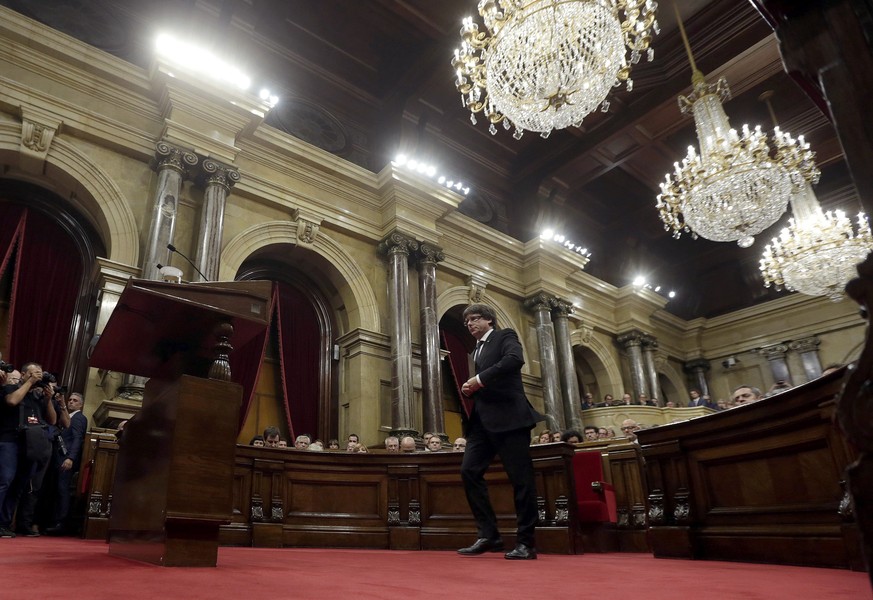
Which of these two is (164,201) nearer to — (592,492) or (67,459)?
(67,459)

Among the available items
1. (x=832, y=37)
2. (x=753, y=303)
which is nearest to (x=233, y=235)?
(x=832, y=37)

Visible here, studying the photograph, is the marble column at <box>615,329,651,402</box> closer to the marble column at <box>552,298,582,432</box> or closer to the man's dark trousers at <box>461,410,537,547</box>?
the marble column at <box>552,298,582,432</box>

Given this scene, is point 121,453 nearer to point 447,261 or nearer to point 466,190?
point 447,261

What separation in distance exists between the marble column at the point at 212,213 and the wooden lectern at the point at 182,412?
425 cm

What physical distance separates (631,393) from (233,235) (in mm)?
8992

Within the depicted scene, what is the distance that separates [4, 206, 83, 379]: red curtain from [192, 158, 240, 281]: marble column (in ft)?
4.90

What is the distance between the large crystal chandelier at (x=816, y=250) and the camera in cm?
823

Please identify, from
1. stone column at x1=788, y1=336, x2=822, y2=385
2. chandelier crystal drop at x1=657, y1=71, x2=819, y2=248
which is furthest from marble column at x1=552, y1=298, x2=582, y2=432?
stone column at x1=788, y1=336, x2=822, y2=385

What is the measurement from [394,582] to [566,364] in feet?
30.2

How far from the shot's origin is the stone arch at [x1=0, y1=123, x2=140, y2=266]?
→ 6.42 metres

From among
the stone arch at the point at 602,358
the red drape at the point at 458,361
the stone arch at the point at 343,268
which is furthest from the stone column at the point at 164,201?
the stone arch at the point at 602,358

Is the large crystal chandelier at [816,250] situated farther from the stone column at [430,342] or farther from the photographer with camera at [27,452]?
the photographer with camera at [27,452]

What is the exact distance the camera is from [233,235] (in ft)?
24.8

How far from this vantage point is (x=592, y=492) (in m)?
4.86
